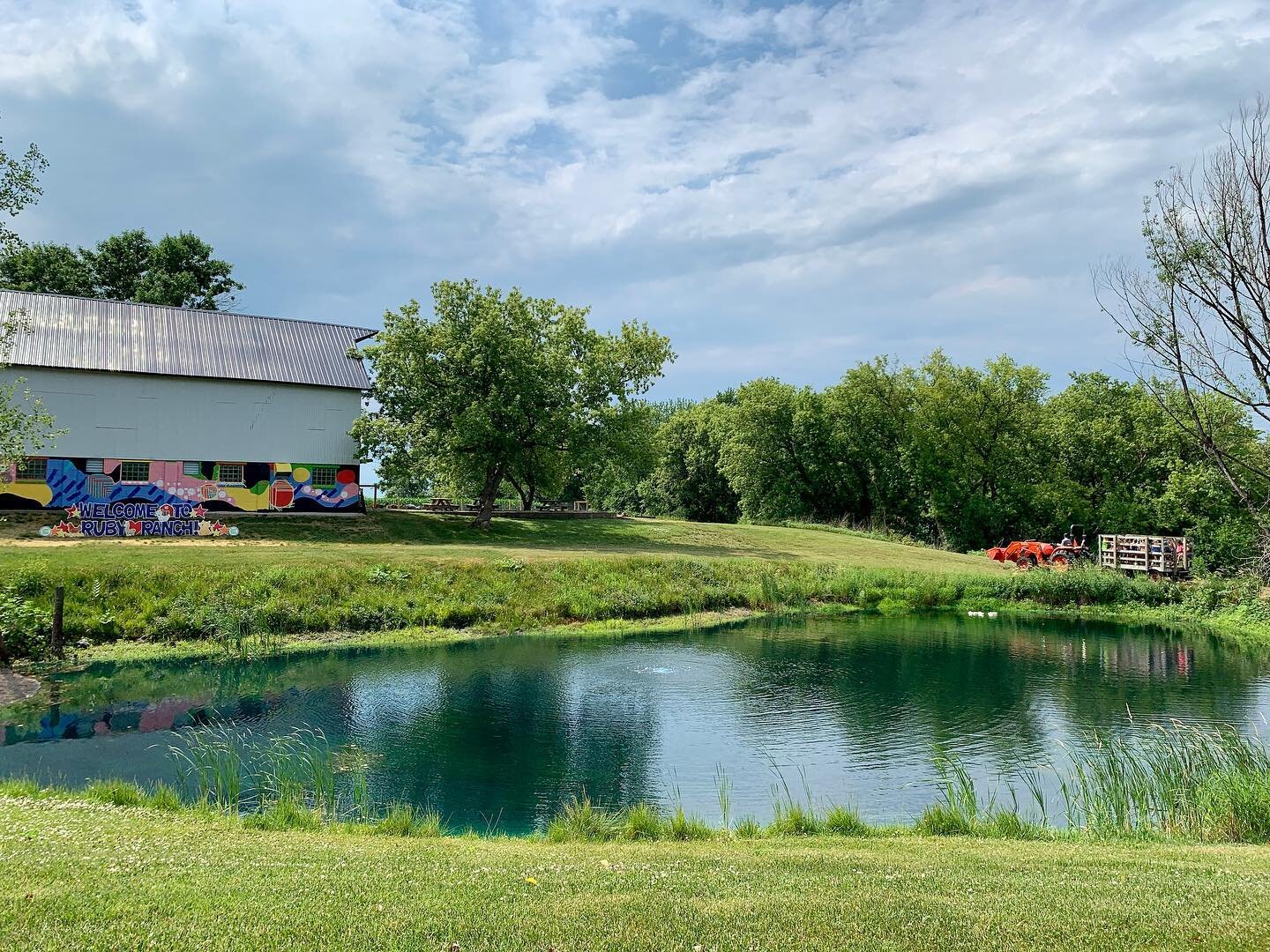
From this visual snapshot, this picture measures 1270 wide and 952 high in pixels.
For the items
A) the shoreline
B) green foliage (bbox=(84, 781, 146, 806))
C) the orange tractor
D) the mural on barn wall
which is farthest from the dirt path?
the orange tractor

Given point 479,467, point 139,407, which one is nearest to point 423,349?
point 479,467

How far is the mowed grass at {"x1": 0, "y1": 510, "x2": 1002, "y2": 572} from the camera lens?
2837 centimetres

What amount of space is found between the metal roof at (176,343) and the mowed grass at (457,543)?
6824 mm

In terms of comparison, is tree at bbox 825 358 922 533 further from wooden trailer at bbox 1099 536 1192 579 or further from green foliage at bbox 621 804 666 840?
green foliage at bbox 621 804 666 840

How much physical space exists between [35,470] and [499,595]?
21.7m

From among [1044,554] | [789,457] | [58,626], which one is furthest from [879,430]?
[58,626]

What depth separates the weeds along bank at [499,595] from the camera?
23141 mm

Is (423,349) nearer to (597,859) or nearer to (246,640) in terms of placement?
(246,640)

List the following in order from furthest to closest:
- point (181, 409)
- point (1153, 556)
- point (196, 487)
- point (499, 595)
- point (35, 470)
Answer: point (181, 409) → point (196, 487) → point (1153, 556) → point (35, 470) → point (499, 595)

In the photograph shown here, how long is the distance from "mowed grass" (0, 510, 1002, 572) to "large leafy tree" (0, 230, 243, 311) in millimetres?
22685

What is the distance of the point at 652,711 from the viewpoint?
59.7ft

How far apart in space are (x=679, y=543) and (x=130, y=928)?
1472 inches

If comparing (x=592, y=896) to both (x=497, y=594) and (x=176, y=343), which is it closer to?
(x=497, y=594)

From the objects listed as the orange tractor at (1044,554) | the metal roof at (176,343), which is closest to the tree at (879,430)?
the orange tractor at (1044,554)
